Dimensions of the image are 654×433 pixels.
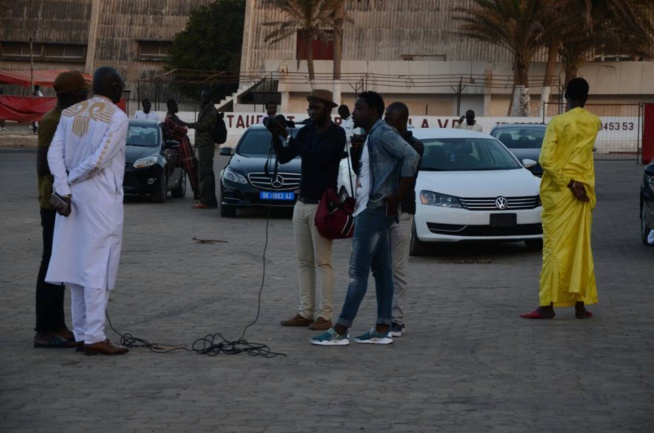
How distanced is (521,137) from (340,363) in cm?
1687

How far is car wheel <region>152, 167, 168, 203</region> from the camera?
22562mm

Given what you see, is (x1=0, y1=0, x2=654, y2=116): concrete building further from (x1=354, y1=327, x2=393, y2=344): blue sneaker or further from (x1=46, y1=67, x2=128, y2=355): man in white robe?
(x1=46, y1=67, x2=128, y2=355): man in white robe

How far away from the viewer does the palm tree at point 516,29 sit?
163 feet

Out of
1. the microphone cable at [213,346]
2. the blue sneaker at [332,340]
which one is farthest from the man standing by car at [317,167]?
the microphone cable at [213,346]

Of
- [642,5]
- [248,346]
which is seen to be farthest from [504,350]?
[642,5]

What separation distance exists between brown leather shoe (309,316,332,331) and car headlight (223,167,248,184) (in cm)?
1055

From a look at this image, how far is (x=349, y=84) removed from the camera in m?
57.0

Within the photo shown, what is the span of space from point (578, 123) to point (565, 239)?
96 cm

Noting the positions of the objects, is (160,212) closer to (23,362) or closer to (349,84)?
(23,362)

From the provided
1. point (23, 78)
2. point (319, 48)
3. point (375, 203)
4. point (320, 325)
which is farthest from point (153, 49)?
point (375, 203)

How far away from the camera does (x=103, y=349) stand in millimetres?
8344

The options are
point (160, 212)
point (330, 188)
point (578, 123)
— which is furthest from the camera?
point (160, 212)

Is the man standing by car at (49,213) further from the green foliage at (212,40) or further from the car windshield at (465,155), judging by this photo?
the green foliage at (212,40)

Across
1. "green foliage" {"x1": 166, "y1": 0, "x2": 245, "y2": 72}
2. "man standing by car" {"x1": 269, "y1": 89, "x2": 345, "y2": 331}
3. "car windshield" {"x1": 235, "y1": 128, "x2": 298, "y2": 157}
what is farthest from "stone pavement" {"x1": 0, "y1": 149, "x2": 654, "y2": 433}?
"green foliage" {"x1": 166, "y1": 0, "x2": 245, "y2": 72}
